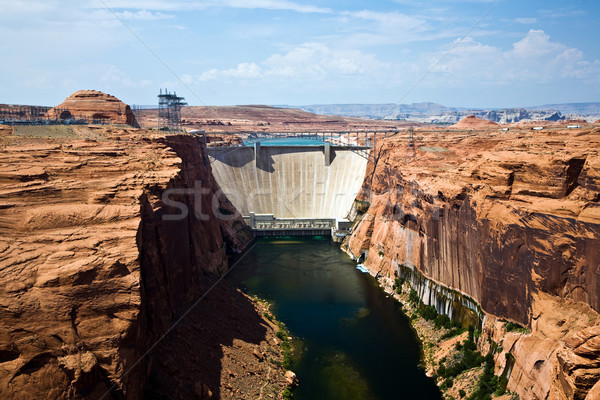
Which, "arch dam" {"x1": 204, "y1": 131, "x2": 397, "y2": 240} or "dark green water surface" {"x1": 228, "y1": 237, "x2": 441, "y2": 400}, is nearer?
"dark green water surface" {"x1": 228, "y1": 237, "x2": 441, "y2": 400}

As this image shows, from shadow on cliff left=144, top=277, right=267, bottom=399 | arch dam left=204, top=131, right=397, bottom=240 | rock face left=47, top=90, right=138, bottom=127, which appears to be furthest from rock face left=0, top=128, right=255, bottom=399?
arch dam left=204, top=131, right=397, bottom=240

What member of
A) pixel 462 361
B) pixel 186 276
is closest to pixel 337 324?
pixel 462 361

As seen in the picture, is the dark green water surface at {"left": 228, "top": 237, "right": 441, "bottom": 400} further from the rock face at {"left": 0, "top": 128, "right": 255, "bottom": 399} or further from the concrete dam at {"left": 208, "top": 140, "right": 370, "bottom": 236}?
the rock face at {"left": 0, "top": 128, "right": 255, "bottom": 399}

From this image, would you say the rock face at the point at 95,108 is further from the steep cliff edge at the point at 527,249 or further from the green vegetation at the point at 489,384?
the green vegetation at the point at 489,384

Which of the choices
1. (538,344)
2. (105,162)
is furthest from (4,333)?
(538,344)

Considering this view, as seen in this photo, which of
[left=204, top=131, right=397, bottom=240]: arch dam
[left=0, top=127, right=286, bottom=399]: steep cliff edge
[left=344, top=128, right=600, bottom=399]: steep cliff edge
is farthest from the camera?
[left=204, top=131, right=397, bottom=240]: arch dam

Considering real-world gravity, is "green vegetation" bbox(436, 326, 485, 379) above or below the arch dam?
below

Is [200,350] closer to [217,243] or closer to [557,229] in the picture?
[557,229]
